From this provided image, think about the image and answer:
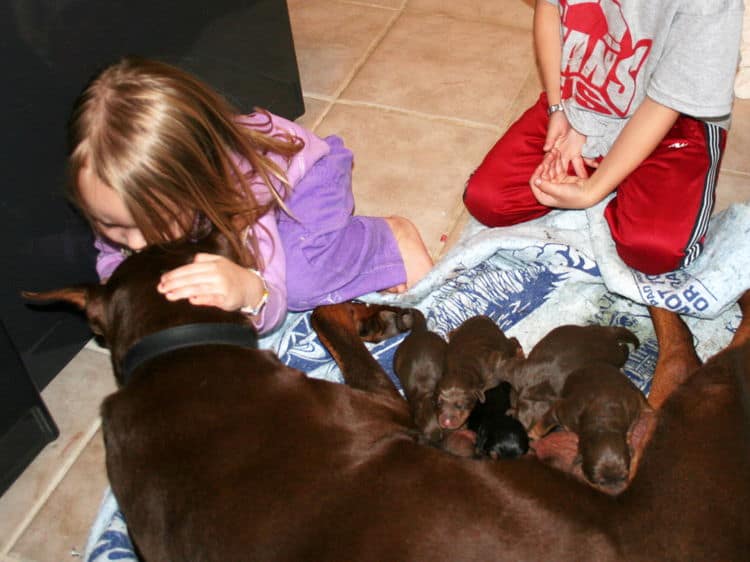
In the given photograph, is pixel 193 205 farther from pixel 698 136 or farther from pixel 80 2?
pixel 698 136

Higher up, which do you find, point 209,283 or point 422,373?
point 209,283

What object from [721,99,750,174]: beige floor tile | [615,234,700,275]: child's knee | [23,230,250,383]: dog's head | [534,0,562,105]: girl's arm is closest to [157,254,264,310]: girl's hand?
[23,230,250,383]: dog's head

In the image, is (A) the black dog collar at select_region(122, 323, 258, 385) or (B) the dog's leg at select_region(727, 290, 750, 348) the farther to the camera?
(B) the dog's leg at select_region(727, 290, 750, 348)

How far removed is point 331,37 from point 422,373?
1961 millimetres

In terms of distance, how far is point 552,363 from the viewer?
2.07m

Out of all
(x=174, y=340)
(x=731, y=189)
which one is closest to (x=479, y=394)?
(x=174, y=340)

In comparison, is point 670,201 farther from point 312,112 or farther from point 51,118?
point 51,118

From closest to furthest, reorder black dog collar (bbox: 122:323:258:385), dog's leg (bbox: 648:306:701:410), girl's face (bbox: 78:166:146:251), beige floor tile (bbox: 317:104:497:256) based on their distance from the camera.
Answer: black dog collar (bbox: 122:323:258:385), girl's face (bbox: 78:166:146:251), dog's leg (bbox: 648:306:701:410), beige floor tile (bbox: 317:104:497:256)

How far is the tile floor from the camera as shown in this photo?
229cm

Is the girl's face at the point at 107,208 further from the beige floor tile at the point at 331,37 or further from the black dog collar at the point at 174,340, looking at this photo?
the beige floor tile at the point at 331,37

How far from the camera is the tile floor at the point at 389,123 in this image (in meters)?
2.29

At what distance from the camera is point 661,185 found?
2.32 meters

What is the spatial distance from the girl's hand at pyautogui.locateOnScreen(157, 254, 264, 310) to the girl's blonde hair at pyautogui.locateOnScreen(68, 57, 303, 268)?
0.27 ft

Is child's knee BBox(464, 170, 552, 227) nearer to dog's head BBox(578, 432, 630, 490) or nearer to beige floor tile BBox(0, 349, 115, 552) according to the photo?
dog's head BBox(578, 432, 630, 490)
